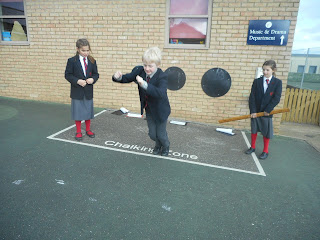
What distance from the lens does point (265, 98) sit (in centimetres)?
379

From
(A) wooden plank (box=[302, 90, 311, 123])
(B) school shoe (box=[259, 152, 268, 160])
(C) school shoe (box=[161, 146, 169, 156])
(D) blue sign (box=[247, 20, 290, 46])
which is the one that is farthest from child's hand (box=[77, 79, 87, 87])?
(A) wooden plank (box=[302, 90, 311, 123])

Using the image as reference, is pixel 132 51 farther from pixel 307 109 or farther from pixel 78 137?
pixel 307 109

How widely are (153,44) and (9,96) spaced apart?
530cm

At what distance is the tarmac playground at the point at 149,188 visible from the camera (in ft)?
7.25

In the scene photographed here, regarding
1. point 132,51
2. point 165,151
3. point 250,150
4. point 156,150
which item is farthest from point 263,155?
point 132,51

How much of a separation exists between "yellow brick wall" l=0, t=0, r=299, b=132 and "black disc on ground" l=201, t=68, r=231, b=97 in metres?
0.11

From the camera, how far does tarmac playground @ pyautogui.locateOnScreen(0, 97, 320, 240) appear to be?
2209 mm

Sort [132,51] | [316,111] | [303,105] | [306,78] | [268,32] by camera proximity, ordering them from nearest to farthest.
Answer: [268,32] → [132,51] → [316,111] → [303,105] → [306,78]

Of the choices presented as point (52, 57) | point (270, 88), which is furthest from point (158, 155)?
point (52, 57)

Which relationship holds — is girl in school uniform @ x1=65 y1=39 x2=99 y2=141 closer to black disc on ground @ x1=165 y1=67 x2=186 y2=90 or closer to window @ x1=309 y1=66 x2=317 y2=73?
black disc on ground @ x1=165 y1=67 x2=186 y2=90

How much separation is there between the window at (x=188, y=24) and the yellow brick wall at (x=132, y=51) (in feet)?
0.50

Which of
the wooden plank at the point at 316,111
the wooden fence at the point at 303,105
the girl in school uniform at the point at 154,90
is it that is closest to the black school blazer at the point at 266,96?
the girl in school uniform at the point at 154,90

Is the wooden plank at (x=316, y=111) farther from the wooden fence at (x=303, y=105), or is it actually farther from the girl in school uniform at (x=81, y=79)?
the girl in school uniform at (x=81, y=79)

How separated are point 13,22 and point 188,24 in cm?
551
